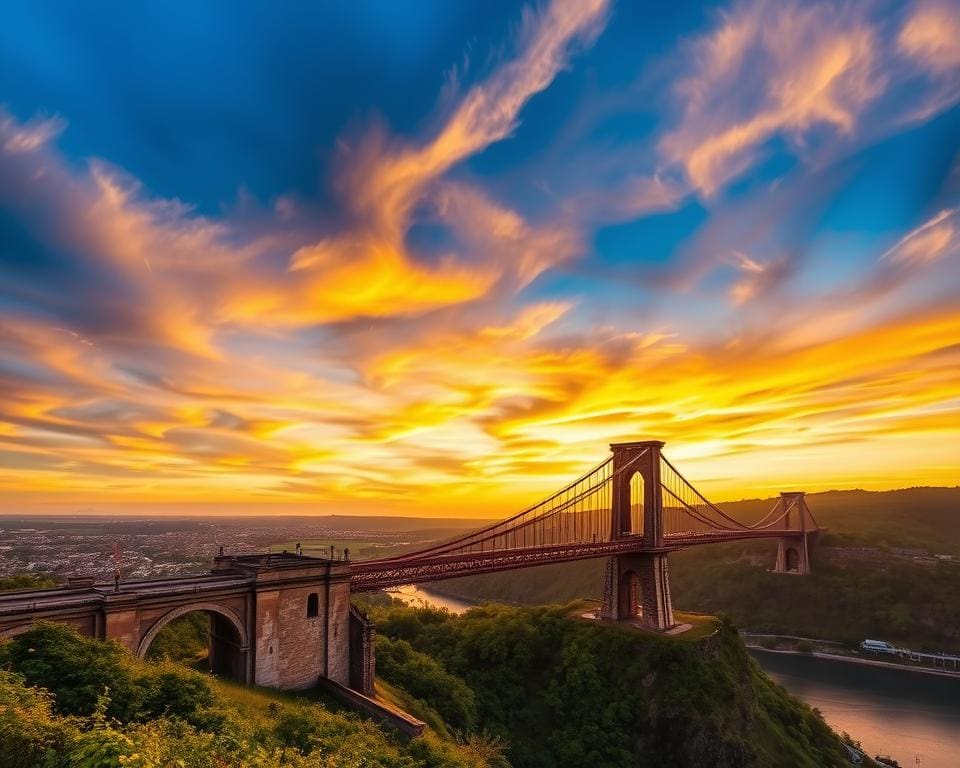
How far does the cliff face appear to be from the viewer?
3347 cm

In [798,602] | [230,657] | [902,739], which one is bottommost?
[902,739]

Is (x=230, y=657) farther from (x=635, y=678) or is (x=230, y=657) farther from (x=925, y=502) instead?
(x=925, y=502)

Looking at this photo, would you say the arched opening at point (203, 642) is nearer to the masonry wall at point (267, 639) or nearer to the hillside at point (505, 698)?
the masonry wall at point (267, 639)

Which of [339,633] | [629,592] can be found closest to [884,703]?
[629,592]

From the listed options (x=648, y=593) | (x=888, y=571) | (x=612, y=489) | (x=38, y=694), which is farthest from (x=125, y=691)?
(x=888, y=571)

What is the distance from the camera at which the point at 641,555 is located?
1724 inches

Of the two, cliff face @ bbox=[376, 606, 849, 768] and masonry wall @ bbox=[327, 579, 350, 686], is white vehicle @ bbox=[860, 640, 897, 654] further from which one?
masonry wall @ bbox=[327, 579, 350, 686]

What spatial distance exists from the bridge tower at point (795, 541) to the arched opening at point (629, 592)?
4990 cm

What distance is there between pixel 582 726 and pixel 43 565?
270ft

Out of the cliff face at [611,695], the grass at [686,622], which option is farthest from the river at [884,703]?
the grass at [686,622]

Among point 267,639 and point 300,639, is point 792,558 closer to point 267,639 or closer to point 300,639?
point 300,639

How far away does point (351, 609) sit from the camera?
91.5 feet

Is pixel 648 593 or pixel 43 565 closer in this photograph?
pixel 648 593

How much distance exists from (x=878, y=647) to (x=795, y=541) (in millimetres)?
17455
